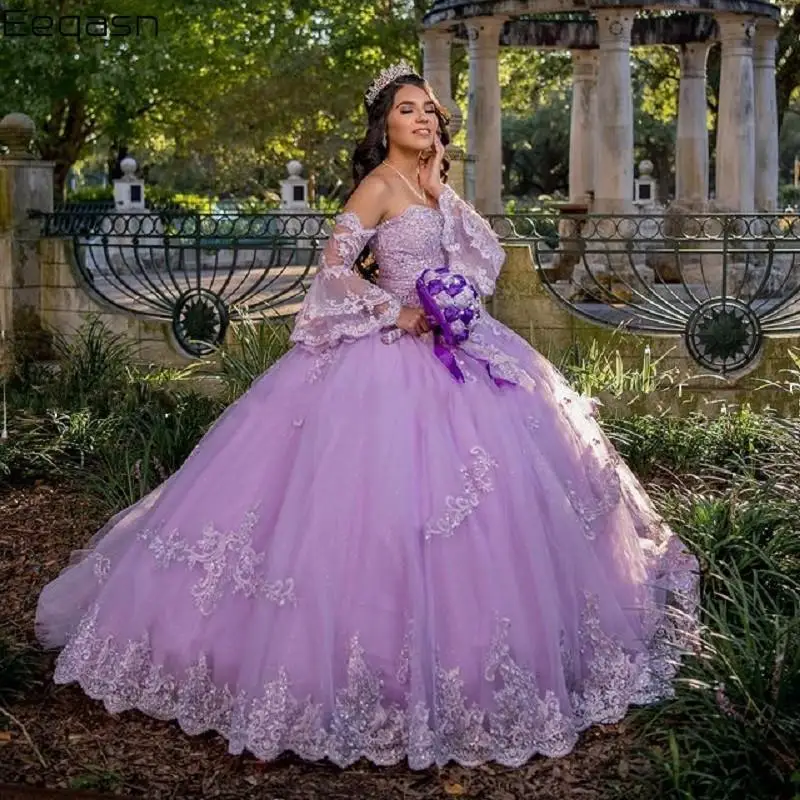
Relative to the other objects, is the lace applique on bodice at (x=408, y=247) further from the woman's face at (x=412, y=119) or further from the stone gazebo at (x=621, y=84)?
the stone gazebo at (x=621, y=84)

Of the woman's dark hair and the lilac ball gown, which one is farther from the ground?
the woman's dark hair

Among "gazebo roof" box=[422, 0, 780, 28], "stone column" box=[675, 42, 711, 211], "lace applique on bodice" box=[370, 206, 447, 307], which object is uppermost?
"gazebo roof" box=[422, 0, 780, 28]

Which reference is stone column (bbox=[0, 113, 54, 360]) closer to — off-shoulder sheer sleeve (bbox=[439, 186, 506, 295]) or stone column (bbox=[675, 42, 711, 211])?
off-shoulder sheer sleeve (bbox=[439, 186, 506, 295])

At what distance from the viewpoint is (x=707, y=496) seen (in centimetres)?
700

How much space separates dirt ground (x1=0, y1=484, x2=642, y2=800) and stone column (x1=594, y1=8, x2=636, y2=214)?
38.2 feet

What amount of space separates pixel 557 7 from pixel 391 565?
12.4 meters

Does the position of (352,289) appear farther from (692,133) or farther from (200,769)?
(692,133)

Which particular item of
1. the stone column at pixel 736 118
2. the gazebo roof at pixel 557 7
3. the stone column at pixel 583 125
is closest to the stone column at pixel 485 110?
the gazebo roof at pixel 557 7

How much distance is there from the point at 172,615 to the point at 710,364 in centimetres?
586

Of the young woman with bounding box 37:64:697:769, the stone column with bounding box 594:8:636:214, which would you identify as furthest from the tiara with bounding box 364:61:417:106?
the stone column with bounding box 594:8:636:214

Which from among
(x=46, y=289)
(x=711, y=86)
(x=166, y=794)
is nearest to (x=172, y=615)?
(x=166, y=794)

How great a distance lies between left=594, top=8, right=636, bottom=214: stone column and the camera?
621 inches

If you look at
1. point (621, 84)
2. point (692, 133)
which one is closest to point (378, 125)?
point (621, 84)

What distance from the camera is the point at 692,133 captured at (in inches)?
758
